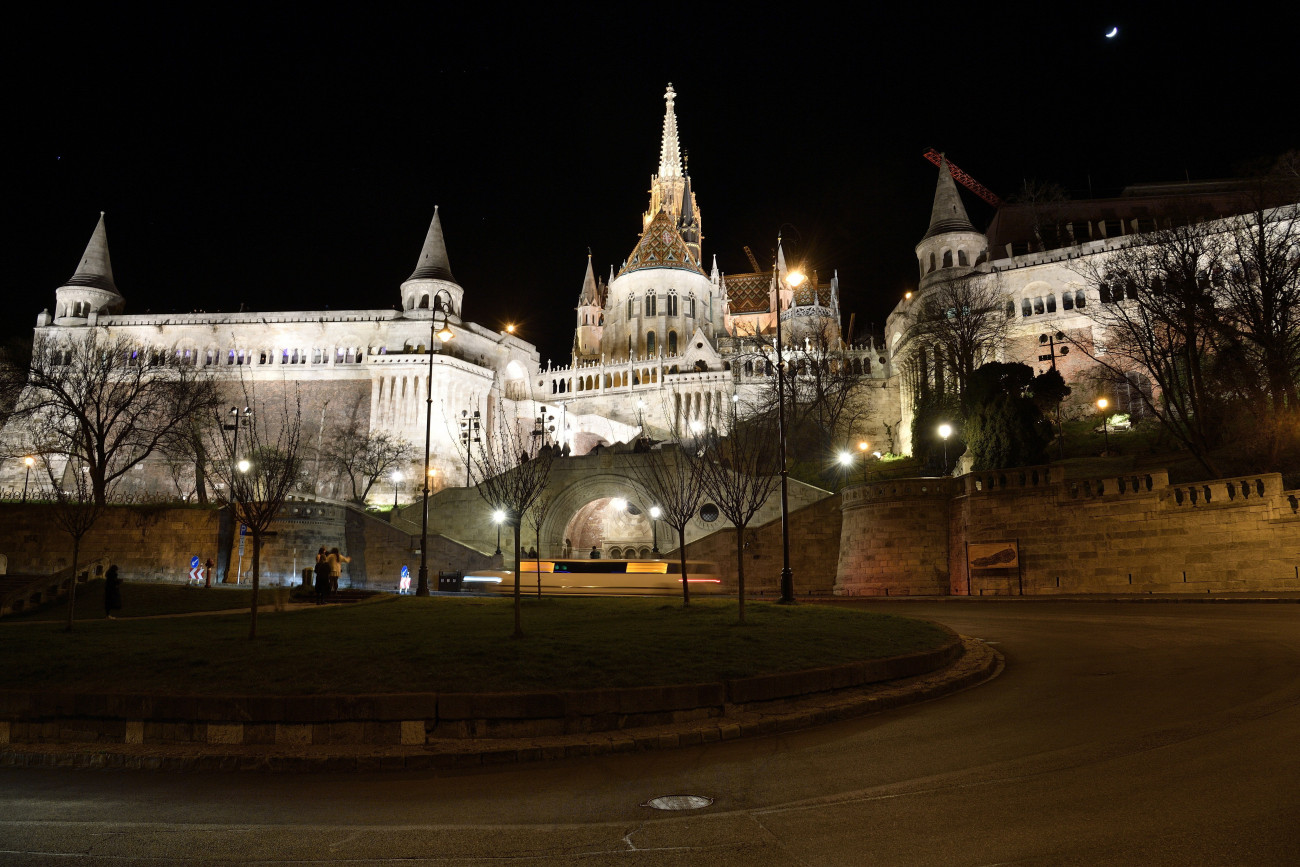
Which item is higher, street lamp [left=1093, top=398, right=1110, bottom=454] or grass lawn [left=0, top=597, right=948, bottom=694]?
street lamp [left=1093, top=398, right=1110, bottom=454]

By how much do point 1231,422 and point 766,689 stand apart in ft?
86.0

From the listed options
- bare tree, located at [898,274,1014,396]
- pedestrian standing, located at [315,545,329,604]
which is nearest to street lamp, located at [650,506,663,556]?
bare tree, located at [898,274,1014,396]

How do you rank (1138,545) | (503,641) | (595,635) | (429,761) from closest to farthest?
(429,761), (503,641), (595,635), (1138,545)

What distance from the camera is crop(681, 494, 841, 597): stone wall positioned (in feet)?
99.8

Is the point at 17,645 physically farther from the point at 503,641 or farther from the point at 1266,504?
the point at 1266,504

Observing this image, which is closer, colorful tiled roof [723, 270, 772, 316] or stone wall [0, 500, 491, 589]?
stone wall [0, 500, 491, 589]

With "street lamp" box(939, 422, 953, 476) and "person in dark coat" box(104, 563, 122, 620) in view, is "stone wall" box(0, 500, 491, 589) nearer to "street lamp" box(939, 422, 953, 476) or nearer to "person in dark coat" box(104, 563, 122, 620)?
"person in dark coat" box(104, 563, 122, 620)

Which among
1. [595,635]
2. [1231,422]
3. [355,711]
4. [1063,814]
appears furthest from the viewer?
[1231,422]

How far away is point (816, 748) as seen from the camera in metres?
6.99

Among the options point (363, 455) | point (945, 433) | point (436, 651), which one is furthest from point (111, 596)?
point (363, 455)

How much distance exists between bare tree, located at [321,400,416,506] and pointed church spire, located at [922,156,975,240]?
3790 centimetres

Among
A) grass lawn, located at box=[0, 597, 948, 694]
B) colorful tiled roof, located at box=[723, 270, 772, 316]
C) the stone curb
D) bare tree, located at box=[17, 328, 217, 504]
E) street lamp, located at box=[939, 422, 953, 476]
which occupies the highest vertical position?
colorful tiled roof, located at box=[723, 270, 772, 316]

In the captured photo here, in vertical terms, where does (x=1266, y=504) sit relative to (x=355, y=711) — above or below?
above

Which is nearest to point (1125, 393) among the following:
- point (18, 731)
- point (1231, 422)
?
point (1231, 422)
